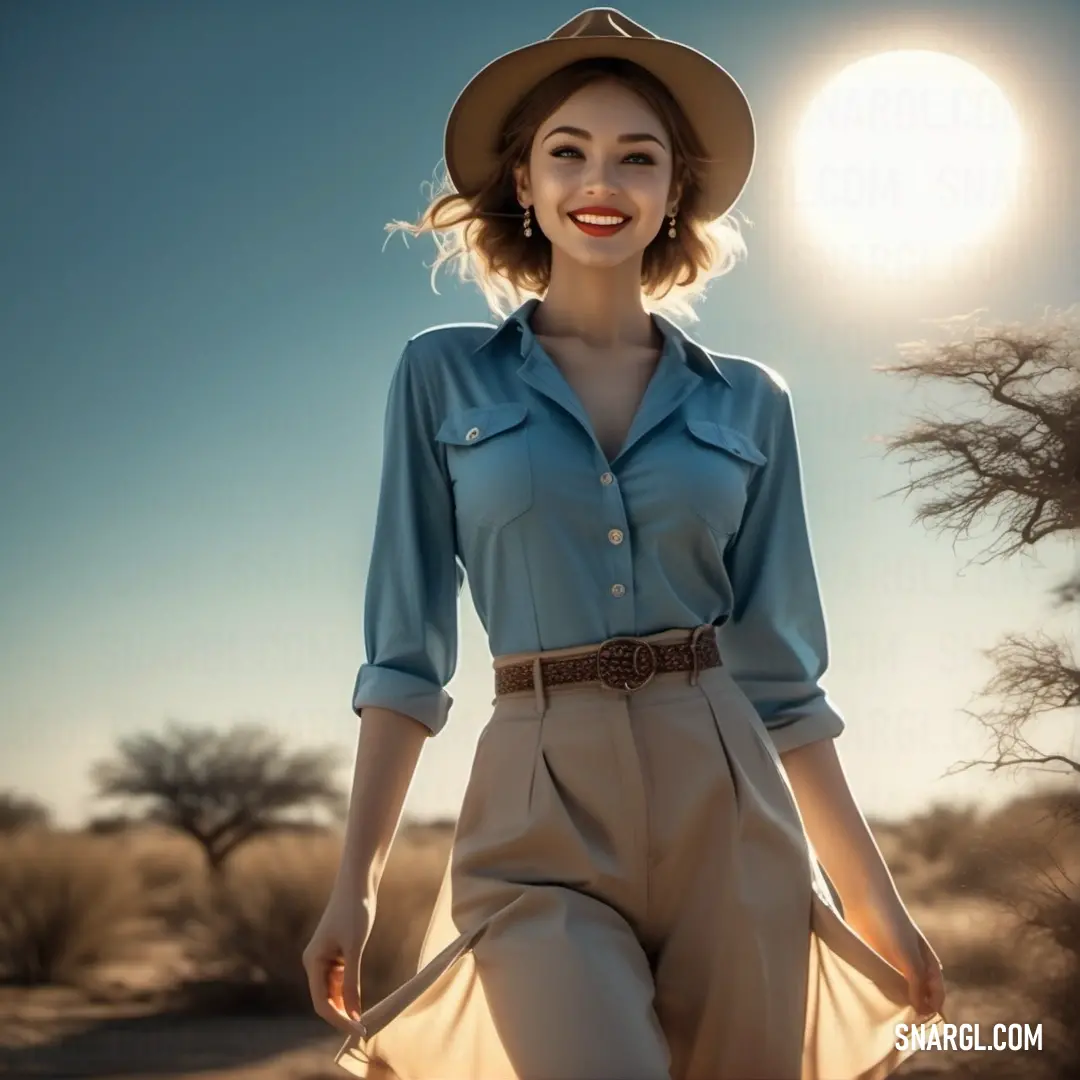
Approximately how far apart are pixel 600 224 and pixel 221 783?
18.0 ft

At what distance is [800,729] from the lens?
2326 mm

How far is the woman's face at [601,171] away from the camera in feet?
7.68

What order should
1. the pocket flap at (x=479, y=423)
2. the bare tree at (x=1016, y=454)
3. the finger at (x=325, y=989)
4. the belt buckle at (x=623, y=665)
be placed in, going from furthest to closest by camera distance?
the bare tree at (x=1016, y=454), the pocket flap at (x=479, y=423), the belt buckle at (x=623, y=665), the finger at (x=325, y=989)

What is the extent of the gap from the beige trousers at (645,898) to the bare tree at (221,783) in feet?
16.6

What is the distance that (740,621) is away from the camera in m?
2.42

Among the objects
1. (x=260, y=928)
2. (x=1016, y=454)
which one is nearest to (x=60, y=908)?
(x=260, y=928)

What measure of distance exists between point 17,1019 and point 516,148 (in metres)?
5.21

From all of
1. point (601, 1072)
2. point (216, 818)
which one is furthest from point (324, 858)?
point (601, 1072)

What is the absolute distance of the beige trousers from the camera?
1.94 m

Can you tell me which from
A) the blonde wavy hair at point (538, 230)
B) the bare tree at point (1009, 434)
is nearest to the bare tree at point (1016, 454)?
the bare tree at point (1009, 434)

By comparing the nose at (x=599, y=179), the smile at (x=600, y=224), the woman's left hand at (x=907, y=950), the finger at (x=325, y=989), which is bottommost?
the finger at (x=325, y=989)

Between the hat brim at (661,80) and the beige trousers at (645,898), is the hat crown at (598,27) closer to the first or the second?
the hat brim at (661,80)

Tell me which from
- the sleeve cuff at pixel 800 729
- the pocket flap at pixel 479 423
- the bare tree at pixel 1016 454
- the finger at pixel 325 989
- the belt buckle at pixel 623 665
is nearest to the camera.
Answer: the finger at pixel 325 989

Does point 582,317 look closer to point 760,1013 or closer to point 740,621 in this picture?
point 740,621
